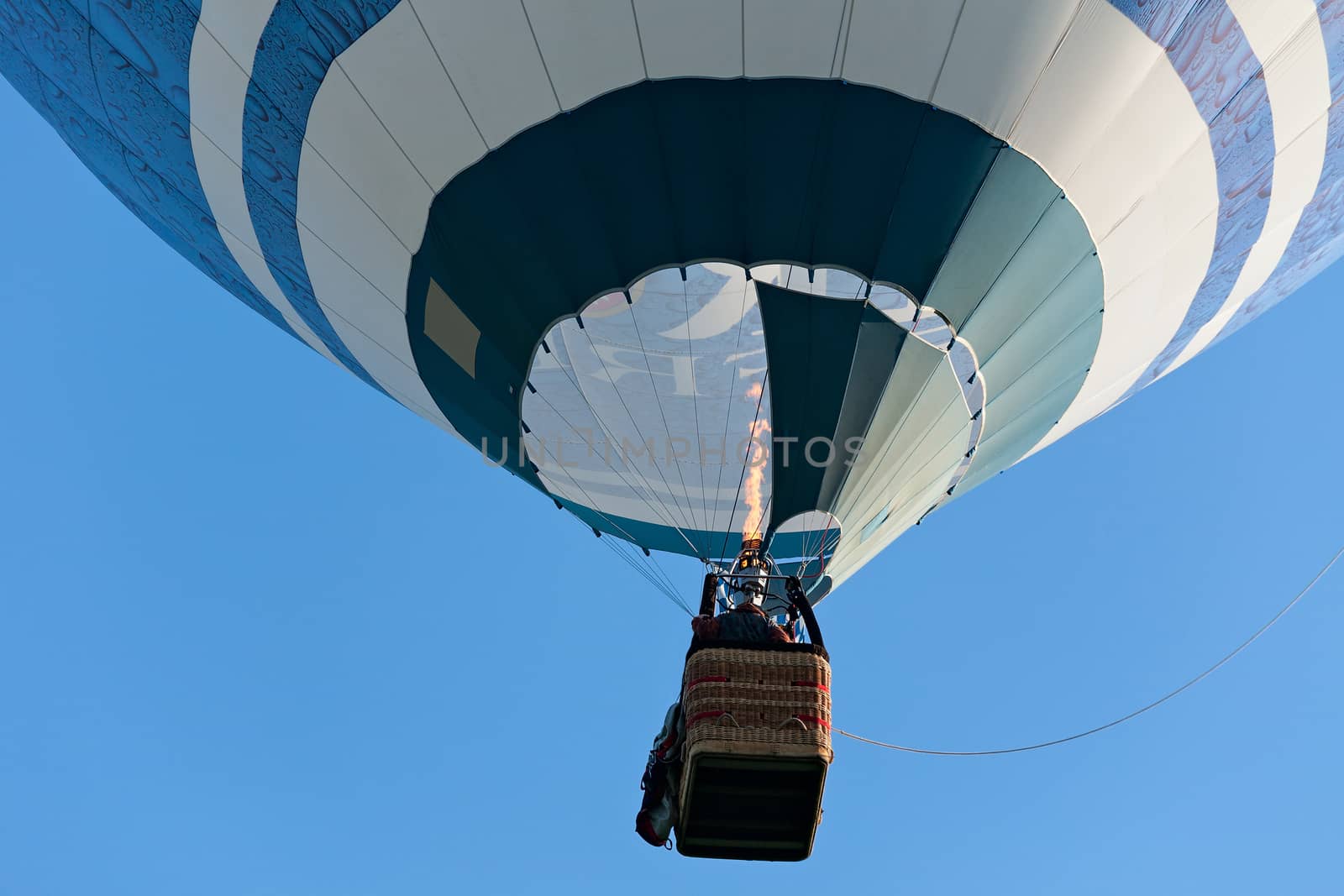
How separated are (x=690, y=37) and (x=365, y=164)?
1.40m

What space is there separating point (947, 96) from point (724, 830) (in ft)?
8.78

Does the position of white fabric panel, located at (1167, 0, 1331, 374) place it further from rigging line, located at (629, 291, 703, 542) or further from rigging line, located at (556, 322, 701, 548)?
rigging line, located at (556, 322, 701, 548)

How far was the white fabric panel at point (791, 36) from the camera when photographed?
4246 millimetres

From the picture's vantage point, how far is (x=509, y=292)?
4969mm

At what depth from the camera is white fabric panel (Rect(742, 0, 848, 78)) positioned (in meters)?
4.25

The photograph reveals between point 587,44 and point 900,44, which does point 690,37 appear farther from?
point 900,44

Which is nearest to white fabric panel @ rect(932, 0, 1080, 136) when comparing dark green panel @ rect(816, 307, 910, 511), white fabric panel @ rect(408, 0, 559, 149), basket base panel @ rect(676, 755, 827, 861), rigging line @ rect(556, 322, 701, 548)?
dark green panel @ rect(816, 307, 910, 511)

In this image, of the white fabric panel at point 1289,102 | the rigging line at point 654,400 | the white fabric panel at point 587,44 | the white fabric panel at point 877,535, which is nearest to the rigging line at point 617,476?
the rigging line at point 654,400

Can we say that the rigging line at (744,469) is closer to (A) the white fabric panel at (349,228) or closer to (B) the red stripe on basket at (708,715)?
(B) the red stripe on basket at (708,715)

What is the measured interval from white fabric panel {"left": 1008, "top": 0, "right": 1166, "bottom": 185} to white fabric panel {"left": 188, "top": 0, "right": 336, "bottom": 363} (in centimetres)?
277

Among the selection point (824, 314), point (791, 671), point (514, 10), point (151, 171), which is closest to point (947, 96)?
point (824, 314)

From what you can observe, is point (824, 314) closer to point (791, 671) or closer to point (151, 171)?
point (791, 671)

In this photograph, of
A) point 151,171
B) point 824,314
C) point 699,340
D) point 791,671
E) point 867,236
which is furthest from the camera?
point 151,171

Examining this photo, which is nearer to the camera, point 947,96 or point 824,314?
point 947,96
